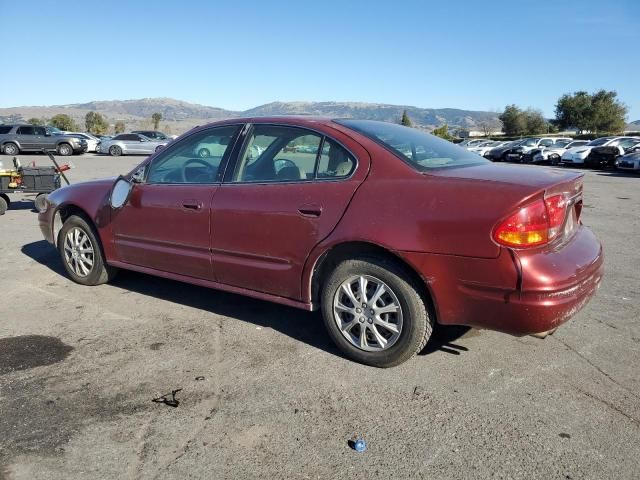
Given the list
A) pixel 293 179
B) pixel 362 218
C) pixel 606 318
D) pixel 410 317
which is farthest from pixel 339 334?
pixel 606 318

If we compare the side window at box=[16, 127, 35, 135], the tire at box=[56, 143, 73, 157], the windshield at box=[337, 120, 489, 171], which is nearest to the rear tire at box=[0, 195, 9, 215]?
the windshield at box=[337, 120, 489, 171]

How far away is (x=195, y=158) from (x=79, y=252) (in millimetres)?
1708

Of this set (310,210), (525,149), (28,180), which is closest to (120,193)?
A: (310,210)

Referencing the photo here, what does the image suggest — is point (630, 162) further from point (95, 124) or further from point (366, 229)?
point (95, 124)

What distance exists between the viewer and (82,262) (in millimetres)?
5148

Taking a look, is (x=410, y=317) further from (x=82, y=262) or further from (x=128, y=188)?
(x=82, y=262)

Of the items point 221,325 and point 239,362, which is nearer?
point 239,362

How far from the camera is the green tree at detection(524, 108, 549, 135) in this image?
258ft

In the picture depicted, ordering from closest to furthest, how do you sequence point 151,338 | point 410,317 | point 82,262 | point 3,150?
point 410,317 → point 151,338 → point 82,262 → point 3,150

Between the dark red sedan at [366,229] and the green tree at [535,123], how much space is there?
3212 inches

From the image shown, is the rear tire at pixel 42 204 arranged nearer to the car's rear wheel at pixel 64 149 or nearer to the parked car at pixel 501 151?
the car's rear wheel at pixel 64 149

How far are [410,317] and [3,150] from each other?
1206 inches

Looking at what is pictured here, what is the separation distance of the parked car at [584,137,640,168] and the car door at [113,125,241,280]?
84.5 ft

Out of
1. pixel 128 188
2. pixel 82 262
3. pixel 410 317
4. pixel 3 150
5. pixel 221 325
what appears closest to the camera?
pixel 410 317
